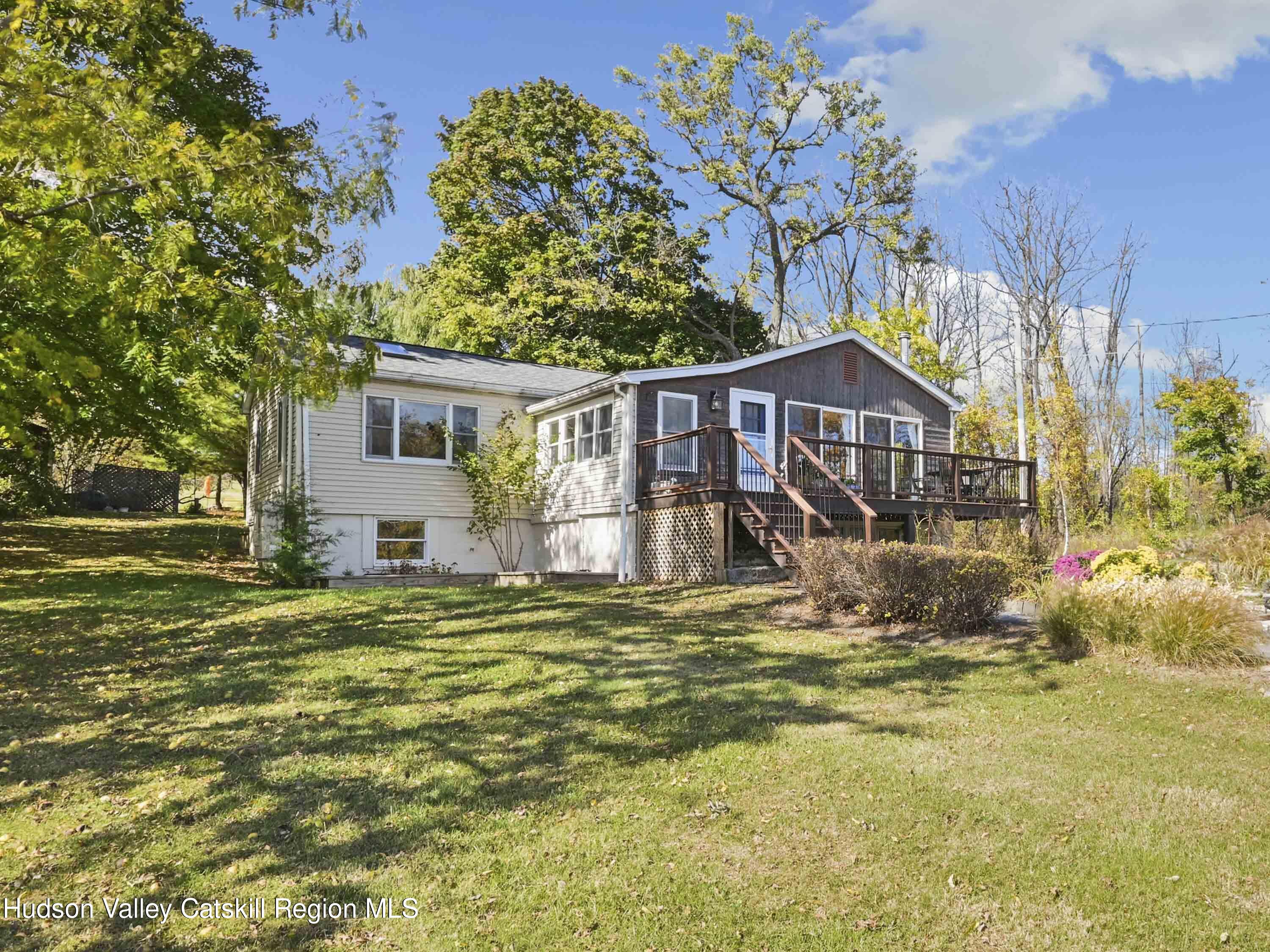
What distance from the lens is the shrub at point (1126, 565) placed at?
9.59 meters

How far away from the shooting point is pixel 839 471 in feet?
55.9

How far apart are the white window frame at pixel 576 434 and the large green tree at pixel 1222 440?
15292 mm

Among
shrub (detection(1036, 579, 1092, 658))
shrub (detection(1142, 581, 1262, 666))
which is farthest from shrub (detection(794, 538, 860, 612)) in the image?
shrub (detection(1142, 581, 1262, 666))

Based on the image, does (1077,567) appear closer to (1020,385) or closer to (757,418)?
(757,418)

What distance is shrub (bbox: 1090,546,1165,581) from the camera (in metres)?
9.59

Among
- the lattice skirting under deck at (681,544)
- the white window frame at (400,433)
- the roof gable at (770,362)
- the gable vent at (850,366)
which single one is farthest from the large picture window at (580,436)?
the gable vent at (850,366)

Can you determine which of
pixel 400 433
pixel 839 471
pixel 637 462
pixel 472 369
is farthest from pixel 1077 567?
pixel 472 369

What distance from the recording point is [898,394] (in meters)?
20.0

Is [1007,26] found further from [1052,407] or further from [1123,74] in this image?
[1052,407]

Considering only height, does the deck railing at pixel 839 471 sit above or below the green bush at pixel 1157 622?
above

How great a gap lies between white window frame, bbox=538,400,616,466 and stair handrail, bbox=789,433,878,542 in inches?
131

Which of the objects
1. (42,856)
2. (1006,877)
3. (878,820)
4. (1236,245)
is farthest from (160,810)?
(1236,245)

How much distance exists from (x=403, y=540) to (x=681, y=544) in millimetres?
5871

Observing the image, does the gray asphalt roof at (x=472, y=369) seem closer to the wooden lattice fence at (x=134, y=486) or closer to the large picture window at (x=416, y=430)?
the large picture window at (x=416, y=430)
